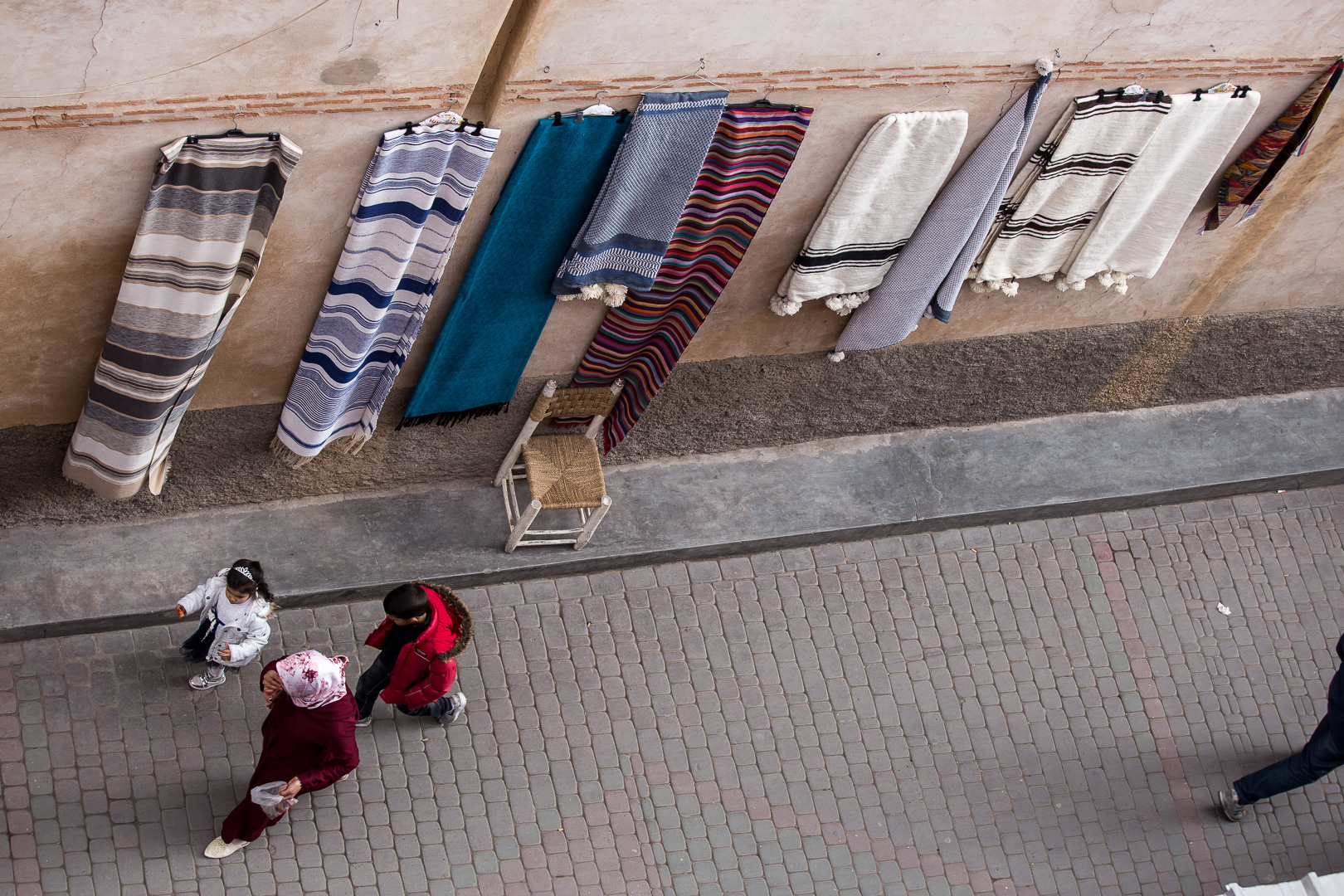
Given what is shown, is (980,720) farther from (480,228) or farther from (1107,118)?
(480,228)

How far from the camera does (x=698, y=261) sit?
587cm

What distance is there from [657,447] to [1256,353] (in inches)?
157

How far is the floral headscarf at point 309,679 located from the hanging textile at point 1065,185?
3855 mm

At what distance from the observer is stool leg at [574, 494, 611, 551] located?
6.32 metres

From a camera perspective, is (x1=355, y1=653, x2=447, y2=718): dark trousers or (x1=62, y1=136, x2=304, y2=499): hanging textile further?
(x1=355, y1=653, x2=447, y2=718): dark trousers

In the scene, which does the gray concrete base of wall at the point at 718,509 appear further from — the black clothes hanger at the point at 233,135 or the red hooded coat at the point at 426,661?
the black clothes hanger at the point at 233,135

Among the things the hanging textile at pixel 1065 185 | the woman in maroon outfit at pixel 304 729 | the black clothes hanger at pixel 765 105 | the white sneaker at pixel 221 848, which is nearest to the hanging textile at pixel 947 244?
the hanging textile at pixel 1065 185

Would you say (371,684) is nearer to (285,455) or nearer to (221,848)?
(221,848)

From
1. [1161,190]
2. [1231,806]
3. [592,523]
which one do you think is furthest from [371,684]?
[1161,190]

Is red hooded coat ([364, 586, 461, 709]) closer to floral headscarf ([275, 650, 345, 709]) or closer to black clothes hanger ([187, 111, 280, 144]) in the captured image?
floral headscarf ([275, 650, 345, 709])

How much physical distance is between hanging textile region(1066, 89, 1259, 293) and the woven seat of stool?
2.80 m

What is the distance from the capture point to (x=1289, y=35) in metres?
5.66

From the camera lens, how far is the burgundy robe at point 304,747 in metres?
4.86

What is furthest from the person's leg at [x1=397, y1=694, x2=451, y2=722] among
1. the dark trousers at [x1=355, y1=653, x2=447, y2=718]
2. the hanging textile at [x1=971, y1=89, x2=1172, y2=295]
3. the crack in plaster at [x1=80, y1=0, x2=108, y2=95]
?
the hanging textile at [x1=971, y1=89, x2=1172, y2=295]
